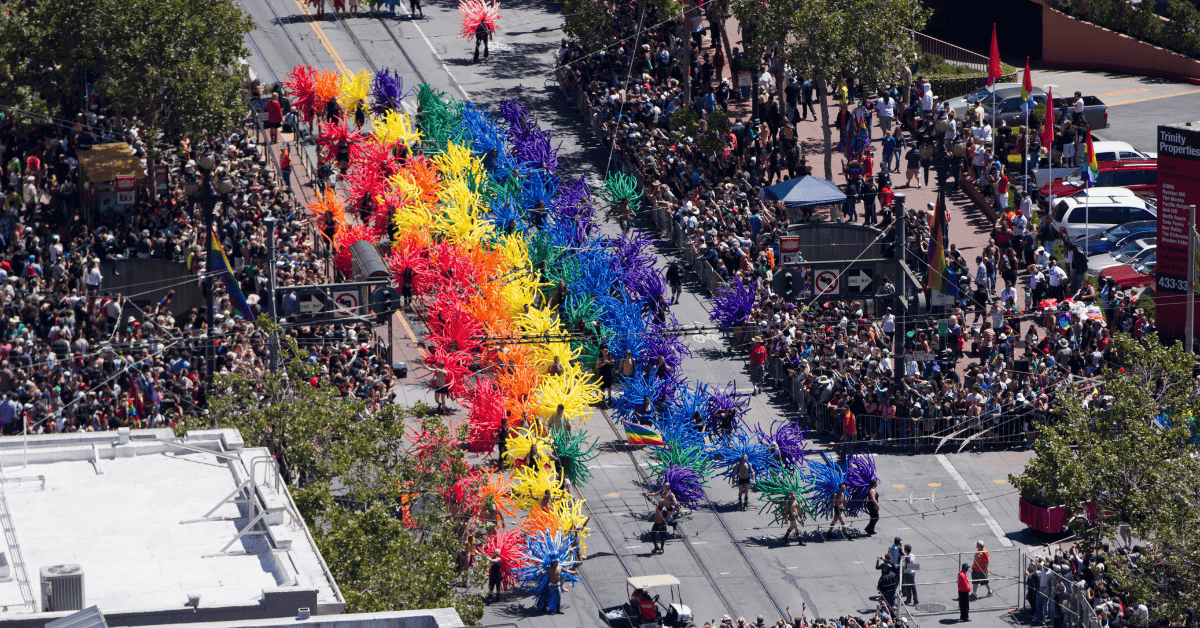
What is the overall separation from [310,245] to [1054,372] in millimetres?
20090

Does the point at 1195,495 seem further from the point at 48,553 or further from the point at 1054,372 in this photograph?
the point at 48,553

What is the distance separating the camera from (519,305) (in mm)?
47781

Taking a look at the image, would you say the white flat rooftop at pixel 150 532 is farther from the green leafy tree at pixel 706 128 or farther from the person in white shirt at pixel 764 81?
the person in white shirt at pixel 764 81

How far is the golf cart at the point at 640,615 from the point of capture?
3784 cm

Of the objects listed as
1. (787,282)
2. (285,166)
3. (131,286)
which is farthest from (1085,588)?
(285,166)

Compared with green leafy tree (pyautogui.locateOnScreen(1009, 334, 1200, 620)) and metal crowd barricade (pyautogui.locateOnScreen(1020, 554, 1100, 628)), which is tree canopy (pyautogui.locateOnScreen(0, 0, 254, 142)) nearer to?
green leafy tree (pyautogui.locateOnScreen(1009, 334, 1200, 620))

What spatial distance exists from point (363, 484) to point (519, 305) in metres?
13.2

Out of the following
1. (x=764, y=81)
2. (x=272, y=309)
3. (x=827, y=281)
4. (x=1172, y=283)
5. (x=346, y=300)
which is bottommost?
(x=1172, y=283)

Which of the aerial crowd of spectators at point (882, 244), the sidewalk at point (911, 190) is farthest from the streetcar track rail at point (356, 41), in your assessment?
the sidewalk at point (911, 190)

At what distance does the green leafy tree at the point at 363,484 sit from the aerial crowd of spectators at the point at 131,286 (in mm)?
5272

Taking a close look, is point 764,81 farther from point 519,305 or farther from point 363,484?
point 363,484

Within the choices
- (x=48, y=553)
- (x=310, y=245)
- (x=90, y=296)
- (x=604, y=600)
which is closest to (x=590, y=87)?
(x=310, y=245)

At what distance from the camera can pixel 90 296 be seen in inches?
1972

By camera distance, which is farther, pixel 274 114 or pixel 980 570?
pixel 274 114
